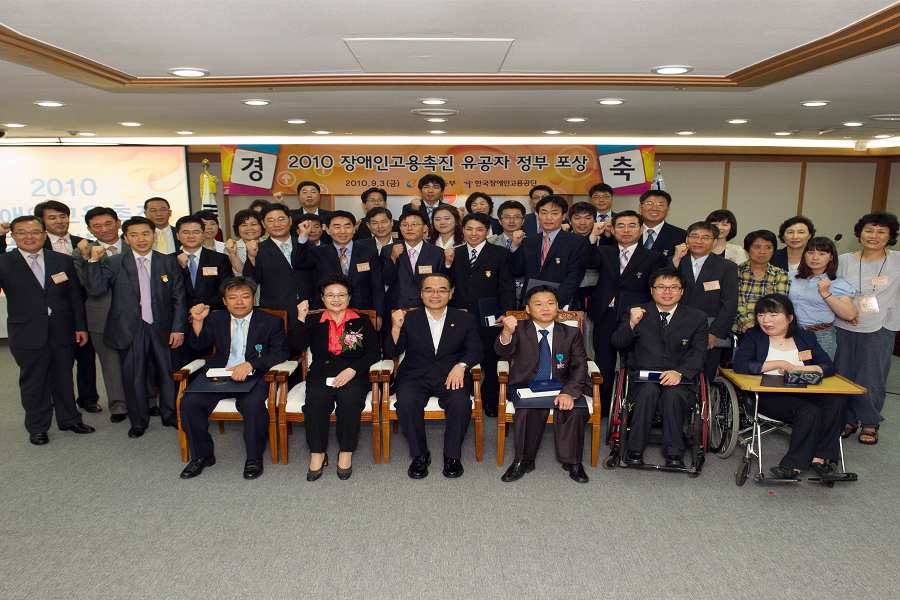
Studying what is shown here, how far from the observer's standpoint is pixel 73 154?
7.62 metres

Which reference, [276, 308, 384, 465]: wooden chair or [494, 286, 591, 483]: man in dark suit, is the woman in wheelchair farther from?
[276, 308, 384, 465]: wooden chair

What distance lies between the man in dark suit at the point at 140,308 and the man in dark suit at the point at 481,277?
6.98ft

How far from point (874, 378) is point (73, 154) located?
9461 millimetres

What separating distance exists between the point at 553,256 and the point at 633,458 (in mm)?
1636

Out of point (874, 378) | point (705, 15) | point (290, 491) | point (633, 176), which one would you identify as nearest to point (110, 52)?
point (290, 491)

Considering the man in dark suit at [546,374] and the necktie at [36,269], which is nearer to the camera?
the man in dark suit at [546,374]

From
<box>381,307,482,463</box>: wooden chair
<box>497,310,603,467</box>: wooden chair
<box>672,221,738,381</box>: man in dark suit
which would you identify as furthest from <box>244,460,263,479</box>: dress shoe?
<box>672,221,738,381</box>: man in dark suit

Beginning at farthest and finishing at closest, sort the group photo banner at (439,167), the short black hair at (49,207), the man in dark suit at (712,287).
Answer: the group photo banner at (439,167), the short black hair at (49,207), the man in dark suit at (712,287)

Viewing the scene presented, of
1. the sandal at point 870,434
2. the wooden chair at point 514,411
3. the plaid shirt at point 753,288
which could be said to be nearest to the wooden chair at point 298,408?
the wooden chair at point 514,411

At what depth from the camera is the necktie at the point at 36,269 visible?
3947 mm

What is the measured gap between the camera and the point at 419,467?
357 cm

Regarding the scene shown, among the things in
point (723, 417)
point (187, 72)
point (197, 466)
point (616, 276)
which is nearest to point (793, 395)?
point (723, 417)

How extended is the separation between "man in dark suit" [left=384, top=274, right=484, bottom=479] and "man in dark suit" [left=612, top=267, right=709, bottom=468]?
107cm

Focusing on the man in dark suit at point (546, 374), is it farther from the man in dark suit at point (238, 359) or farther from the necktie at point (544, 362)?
the man in dark suit at point (238, 359)
